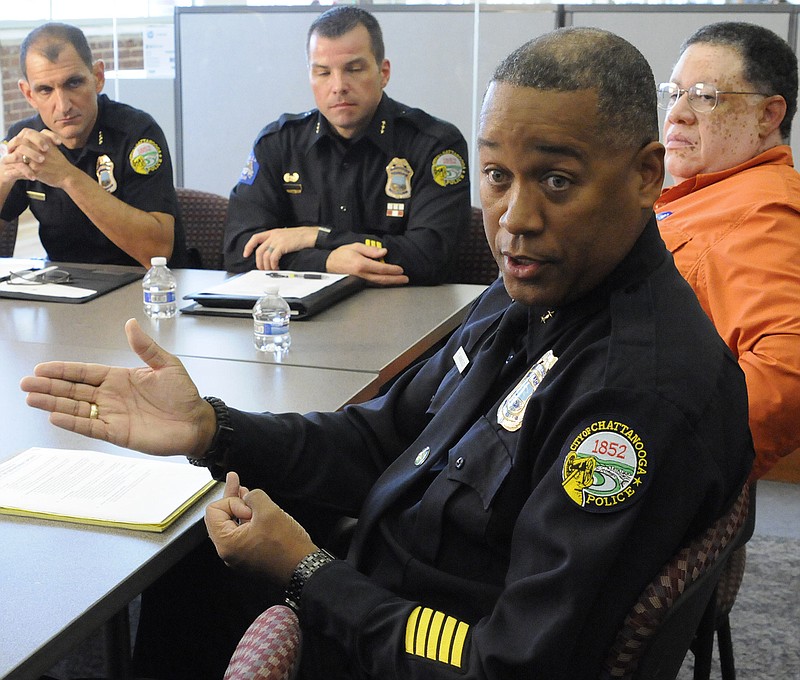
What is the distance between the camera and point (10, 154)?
268cm

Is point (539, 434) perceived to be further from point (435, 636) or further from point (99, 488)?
point (99, 488)

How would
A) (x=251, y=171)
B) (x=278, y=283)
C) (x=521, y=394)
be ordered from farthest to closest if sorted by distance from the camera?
(x=251, y=171) → (x=278, y=283) → (x=521, y=394)

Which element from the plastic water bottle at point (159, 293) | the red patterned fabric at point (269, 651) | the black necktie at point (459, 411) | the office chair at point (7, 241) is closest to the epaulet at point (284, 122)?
the plastic water bottle at point (159, 293)

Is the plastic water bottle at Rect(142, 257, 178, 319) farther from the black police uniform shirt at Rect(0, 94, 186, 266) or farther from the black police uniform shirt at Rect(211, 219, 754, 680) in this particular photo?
the black police uniform shirt at Rect(211, 219, 754, 680)

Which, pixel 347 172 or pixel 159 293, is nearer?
pixel 159 293

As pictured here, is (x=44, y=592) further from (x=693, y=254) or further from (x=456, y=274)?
A: (x=456, y=274)

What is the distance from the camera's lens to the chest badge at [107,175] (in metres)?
3.04

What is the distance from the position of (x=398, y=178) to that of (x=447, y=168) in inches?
6.1

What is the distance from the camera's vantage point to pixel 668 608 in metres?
0.91

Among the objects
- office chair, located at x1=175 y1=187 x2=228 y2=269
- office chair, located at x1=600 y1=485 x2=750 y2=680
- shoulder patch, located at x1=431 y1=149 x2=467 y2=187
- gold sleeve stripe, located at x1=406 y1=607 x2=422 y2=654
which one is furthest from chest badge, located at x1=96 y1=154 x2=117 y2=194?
office chair, located at x1=600 y1=485 x2=750 y2=680

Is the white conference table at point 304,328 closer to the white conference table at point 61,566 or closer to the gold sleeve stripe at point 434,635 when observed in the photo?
the white conference table at point 61,566

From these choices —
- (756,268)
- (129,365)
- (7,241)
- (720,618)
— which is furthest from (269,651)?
(7,241)

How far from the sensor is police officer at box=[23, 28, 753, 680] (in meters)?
0.94

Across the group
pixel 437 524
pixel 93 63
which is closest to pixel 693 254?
pixel 437 524
